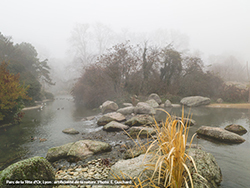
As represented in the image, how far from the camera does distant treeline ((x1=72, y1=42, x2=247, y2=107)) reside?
15.2 m

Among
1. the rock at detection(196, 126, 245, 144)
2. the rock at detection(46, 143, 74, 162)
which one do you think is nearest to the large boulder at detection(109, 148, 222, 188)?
the rock at detection(46, 143, 74, 162)

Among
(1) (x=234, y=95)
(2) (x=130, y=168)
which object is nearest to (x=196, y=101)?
(1) (x=234, y=95)

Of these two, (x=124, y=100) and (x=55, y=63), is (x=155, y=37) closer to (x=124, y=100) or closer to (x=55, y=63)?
(x=124, y=100)

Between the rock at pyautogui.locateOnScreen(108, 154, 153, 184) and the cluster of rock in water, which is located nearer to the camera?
the rock at pyautogui.locateOnScreen(108, 154, 153, 184)

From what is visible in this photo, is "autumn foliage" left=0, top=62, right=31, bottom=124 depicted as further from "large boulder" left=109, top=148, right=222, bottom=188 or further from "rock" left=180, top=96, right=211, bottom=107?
"rock" left=180, top=96, right=211, bottom=107

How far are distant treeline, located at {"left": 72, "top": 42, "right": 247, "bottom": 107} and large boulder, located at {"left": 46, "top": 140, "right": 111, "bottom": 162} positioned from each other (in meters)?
10.4

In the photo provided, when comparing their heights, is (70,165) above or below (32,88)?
below

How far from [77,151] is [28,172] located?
1809 mm

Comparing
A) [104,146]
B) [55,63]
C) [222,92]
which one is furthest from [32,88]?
[55,63]

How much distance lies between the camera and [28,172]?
2285mm

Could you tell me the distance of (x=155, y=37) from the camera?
39062 mm

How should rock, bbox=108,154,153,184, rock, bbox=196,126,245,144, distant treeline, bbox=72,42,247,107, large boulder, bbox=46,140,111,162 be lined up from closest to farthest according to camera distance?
rock, bbox=108,154,153,184
large boulder, bbox=46,140,111,162
rock, bbox=196,126,245,144
distant treeline, bbox=72,42,247,107

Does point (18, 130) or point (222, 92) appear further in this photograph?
point (222, 92)

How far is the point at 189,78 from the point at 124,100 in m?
8.74
